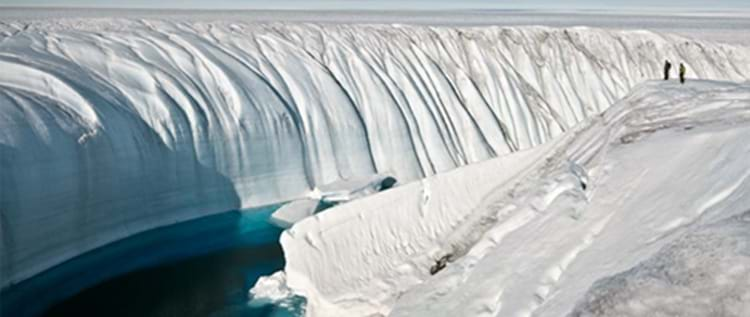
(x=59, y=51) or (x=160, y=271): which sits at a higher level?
(x=59, y=51)

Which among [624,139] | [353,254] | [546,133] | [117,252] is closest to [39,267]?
[117,252]

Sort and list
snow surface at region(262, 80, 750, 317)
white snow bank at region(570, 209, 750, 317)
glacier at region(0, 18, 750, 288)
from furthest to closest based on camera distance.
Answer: glacier at region(0, 18, 750, 288)
snow surface at region(262, 80, 750, 317)
white snow bank at region(570, 209, 750, 317)

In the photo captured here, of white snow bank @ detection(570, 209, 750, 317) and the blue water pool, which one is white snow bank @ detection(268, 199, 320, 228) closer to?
the blue water pool

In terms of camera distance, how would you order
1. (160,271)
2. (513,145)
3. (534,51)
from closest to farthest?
(160,271), (513,145), (534,51)

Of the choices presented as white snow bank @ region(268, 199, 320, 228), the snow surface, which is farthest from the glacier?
the snow surface

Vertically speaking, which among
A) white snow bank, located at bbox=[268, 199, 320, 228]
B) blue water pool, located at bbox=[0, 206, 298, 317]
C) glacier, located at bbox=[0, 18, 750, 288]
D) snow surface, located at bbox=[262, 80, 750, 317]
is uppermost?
glacier, located at bbox=[0, 18, 750, 288]

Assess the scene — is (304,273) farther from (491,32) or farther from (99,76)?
(491,32)
